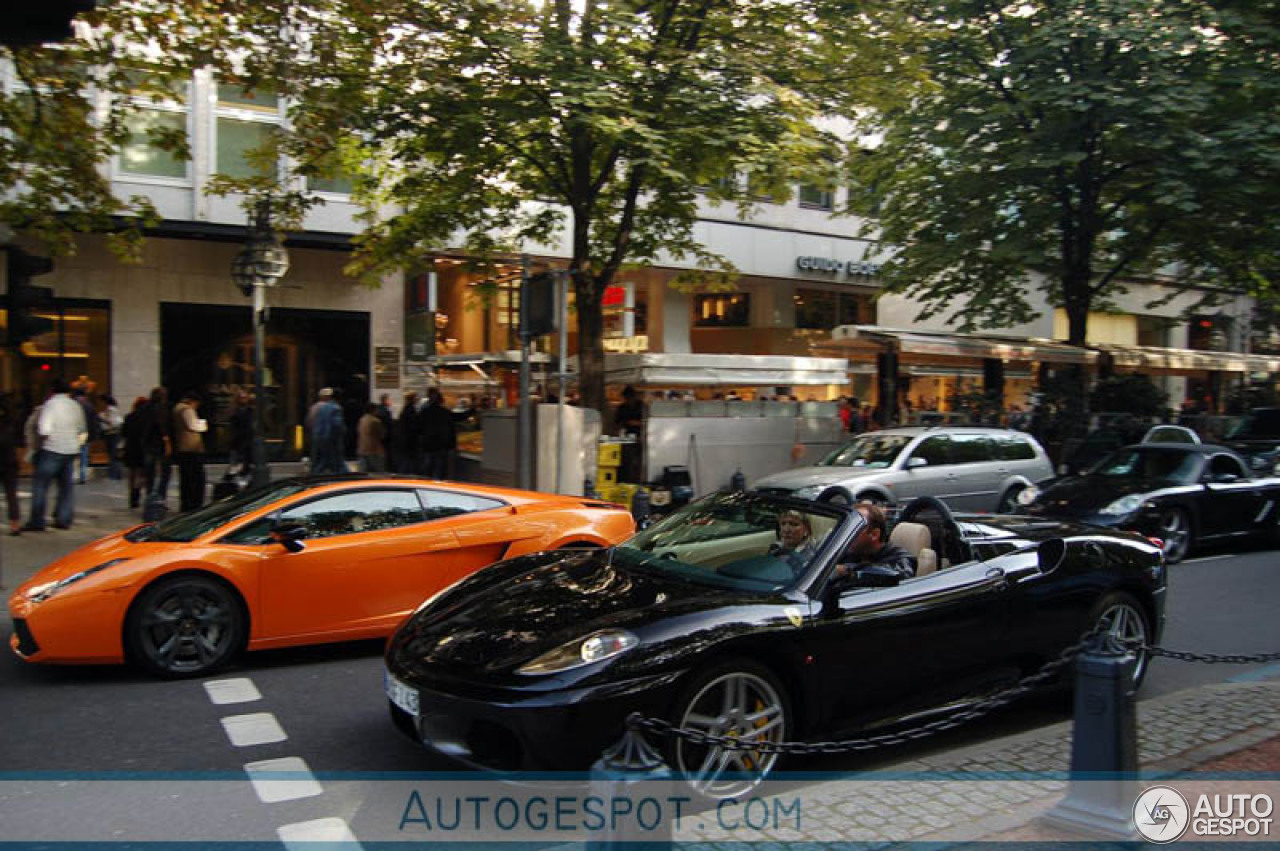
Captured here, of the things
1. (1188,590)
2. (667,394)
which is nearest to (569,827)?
(1188,590)

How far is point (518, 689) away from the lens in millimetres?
3969

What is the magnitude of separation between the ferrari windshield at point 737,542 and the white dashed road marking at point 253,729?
2.09 meters

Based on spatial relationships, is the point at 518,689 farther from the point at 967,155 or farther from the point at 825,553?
the point at 967,155

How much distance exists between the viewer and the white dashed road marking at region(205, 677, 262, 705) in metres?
5.84

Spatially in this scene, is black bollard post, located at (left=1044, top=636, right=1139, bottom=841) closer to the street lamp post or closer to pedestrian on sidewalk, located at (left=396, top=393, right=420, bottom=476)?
the street lamp post

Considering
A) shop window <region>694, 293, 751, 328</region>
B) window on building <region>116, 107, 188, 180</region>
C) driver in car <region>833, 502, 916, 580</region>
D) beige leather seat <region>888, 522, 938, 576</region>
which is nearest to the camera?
driver in car <region>833, 502, 916, 580</region>

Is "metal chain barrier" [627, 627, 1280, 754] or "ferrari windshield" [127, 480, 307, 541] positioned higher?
"ferrari windshield" [127, 480, 307, 541]

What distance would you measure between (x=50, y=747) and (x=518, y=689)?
2.77 meters

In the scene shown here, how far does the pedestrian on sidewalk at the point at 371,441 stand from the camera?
52.7 ft

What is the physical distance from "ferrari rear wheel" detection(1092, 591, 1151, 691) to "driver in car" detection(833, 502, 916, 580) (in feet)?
4.64

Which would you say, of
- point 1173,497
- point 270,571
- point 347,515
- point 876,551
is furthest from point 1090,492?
point 270,571

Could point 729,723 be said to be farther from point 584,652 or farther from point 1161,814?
point 1161,814

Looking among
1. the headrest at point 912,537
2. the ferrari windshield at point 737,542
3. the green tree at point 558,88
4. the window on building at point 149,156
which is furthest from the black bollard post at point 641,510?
the window on building at point 149,156

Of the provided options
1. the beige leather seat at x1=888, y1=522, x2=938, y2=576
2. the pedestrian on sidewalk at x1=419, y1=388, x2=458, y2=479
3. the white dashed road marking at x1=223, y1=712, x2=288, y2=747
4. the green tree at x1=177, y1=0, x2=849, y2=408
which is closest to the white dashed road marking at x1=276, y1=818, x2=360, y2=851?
the white dashed road marking at x1=223, y1=712, x2=288, y2=747
